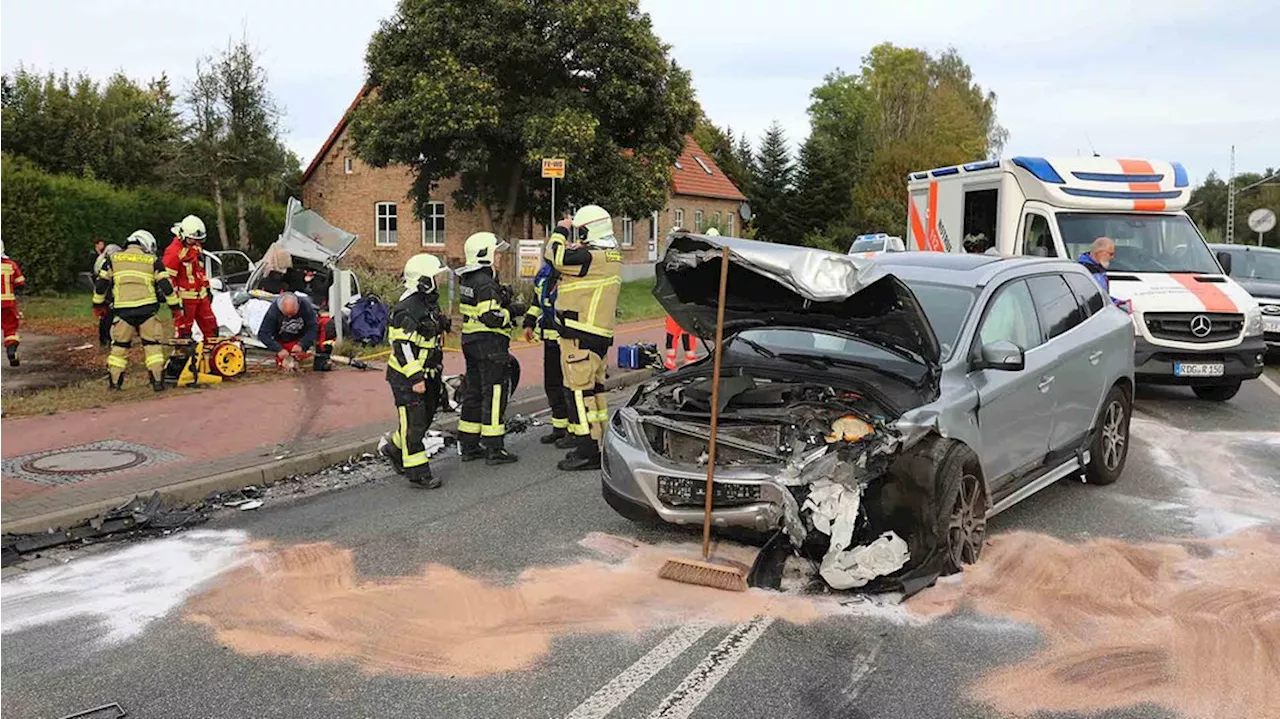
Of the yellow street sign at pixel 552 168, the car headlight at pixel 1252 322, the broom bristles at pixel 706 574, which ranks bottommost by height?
the broom bristles at pixel 706 574

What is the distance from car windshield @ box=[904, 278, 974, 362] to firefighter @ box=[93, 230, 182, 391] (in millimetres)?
8073

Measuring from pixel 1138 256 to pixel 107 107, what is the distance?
31446mm

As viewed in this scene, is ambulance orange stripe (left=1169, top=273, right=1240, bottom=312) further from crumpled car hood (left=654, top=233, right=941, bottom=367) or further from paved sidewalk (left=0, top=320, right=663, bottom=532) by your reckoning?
paved sidewalk (left=0, top=320, right=663, bottom=532)

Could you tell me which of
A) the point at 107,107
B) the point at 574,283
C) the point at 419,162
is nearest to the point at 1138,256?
the point at 574,283

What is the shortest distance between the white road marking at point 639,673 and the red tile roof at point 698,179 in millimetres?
38848

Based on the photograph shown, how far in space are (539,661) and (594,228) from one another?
4.49 metres

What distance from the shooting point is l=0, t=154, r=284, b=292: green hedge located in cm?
2222

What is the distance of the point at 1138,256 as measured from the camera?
1109 cm

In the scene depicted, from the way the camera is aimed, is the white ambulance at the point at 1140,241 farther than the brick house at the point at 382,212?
No

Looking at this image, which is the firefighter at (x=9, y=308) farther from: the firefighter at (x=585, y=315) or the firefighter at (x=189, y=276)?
the firefighter at (x=585, y=315)

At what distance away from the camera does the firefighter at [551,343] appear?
27.0ft

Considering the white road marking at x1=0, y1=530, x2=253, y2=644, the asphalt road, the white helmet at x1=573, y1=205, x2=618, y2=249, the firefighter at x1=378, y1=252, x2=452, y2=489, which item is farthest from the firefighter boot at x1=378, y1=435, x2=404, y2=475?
the white helmet at x1=573, y1=205, x2=618, y2=249

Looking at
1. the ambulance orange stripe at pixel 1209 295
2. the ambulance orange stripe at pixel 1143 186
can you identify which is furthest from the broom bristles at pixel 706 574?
the ambulance orange stripe at pixel 1143 186

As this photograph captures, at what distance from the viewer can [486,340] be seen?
7.96 m
